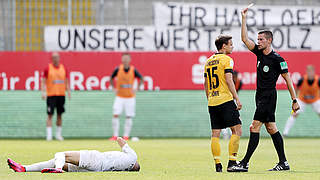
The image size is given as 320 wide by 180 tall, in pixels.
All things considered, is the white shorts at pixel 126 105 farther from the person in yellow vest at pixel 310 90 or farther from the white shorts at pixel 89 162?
the white shorts at pixel 89 162

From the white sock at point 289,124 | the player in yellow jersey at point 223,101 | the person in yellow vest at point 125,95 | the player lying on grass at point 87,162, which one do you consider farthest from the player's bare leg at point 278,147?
the white sock at point 289,124

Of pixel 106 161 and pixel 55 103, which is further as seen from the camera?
pixel 55 103

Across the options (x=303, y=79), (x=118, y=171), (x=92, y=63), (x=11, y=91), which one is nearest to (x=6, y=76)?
(x=11, y=91)

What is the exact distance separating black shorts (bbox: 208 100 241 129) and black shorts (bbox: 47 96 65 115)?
1039cm

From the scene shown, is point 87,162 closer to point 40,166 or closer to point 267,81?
point 40,166

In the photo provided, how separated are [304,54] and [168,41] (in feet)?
13.3

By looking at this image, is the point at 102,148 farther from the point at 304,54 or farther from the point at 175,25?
the point at 304,54

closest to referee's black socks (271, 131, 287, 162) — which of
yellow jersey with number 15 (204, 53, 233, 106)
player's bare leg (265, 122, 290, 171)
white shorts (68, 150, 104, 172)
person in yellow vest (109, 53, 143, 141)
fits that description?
player's bare leg (265, 122, 290, 171)

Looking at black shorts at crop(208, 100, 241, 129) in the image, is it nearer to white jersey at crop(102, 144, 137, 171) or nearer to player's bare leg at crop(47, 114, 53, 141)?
white jersey at crop(102, 144, 137, 171)

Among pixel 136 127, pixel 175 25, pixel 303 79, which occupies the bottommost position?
pixel 136 127

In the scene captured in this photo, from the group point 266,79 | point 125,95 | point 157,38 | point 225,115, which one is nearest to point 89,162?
point 225,115

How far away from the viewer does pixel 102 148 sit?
16.1 meters

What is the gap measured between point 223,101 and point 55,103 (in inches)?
417

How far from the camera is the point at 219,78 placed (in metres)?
10.1
